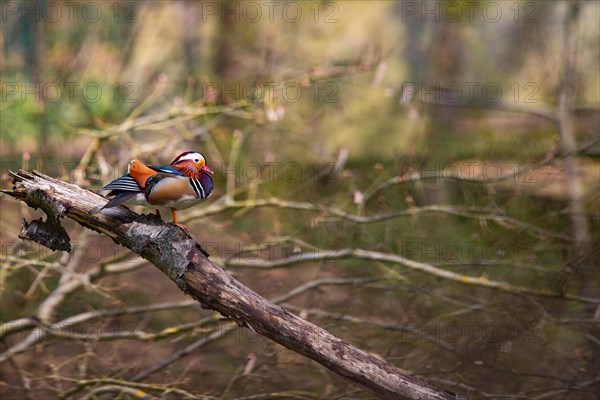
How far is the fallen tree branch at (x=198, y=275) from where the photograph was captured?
7.79 feet

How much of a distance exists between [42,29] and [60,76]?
2.17ft

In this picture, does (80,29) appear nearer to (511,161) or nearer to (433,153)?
(433,153)

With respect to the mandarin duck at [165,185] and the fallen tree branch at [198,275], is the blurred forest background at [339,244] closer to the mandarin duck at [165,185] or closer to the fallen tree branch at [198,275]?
the fallen tree branch at [198,275]

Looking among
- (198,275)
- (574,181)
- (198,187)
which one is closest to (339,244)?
(574,181)

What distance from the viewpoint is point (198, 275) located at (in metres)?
2.38

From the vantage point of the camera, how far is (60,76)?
6.75 metres

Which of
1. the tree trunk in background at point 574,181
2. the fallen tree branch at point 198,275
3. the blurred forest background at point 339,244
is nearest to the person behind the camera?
the fallen tree branch at point 198,275

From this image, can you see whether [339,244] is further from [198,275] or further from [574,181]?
[198,275]

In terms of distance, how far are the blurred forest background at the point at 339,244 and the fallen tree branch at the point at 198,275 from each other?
1.15 feet

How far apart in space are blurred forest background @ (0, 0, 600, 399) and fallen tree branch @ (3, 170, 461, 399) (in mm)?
351

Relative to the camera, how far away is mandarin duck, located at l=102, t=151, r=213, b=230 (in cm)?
225

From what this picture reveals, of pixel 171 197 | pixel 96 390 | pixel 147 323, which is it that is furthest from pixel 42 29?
pixel 171 197

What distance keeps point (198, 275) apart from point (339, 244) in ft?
7.18

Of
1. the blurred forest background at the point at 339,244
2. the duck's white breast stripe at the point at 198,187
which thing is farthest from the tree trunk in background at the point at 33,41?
the duck's white breast stripe at the point at 198,187
